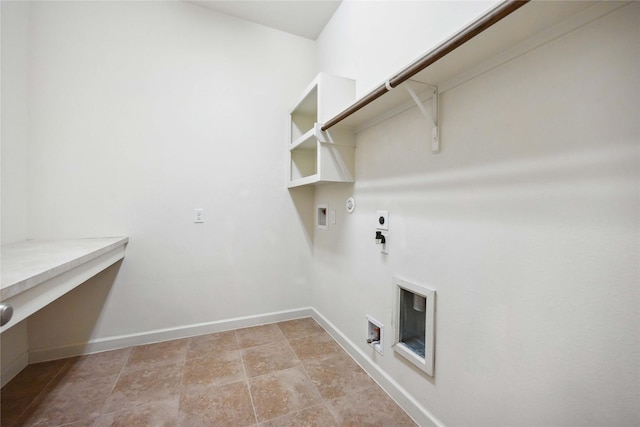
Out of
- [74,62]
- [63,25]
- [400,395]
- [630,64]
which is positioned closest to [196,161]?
[74,62]

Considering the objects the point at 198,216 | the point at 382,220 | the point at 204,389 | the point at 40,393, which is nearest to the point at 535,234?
the point at 382,220

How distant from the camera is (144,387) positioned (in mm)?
1599

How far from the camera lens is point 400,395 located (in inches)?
56.8

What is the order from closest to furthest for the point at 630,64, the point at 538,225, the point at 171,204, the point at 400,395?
the point at 630,64 < the point at 538,225 < the point at 400,395 < the point at 171,204

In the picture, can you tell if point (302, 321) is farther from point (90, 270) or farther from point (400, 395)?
point (90, 270)

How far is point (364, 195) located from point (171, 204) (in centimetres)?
158

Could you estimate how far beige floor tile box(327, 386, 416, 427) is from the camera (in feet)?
4.40

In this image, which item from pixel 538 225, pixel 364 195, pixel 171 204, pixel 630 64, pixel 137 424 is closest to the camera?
pixel 630 64

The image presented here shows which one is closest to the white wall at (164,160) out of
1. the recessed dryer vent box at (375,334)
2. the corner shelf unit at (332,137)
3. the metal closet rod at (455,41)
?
the corner shelf unit at (332,137)

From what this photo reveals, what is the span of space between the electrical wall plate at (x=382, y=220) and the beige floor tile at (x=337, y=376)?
973 millimetres

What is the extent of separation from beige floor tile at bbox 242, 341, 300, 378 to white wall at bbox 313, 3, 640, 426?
81 cm

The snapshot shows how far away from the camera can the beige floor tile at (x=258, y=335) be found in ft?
7.06

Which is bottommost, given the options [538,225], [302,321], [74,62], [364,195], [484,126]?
[302,321]

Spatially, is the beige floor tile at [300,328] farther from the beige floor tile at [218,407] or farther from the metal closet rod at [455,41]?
the metal closet rod at [455,41]
